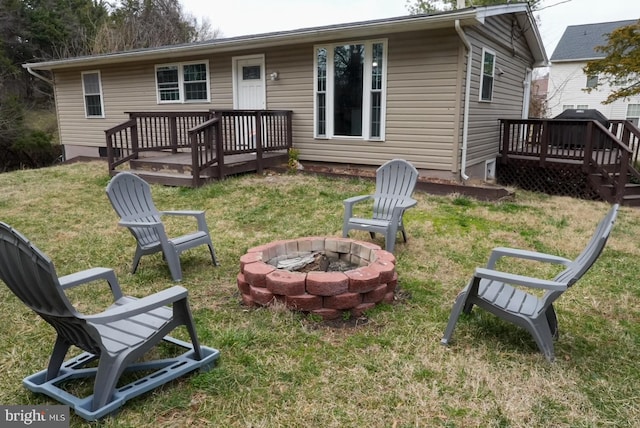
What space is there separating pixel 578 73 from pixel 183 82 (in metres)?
21.6

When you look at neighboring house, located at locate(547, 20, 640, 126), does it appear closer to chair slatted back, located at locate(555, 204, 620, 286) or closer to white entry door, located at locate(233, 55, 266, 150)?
white entry door, located at locate(233, 55, 266, 150)

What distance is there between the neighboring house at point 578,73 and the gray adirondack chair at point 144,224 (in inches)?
921

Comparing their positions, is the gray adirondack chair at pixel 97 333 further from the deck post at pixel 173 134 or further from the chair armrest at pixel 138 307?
the deck post at pixel 173 134

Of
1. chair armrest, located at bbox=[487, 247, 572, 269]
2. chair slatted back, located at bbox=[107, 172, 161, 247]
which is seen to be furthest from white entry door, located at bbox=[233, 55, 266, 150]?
chair armrest, located at bbox=[487, 247, 572, 269]

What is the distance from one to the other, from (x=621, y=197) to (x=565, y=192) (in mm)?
957

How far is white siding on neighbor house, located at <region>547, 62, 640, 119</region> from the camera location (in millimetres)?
23047

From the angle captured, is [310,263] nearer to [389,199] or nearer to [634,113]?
[389,199]

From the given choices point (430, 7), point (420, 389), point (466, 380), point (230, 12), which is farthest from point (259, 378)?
point (230, 12)

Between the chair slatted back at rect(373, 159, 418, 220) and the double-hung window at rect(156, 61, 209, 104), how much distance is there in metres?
6.83

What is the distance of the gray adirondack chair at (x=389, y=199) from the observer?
4.75m

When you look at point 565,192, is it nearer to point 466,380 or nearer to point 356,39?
point 356,39

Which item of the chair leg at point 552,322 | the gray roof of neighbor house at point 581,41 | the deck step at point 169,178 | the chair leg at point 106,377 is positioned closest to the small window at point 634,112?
the gray roof of neighbor house at point 581,41

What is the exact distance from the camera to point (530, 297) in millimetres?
2992

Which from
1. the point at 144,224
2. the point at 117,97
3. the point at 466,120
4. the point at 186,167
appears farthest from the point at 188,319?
the point at 117,97
